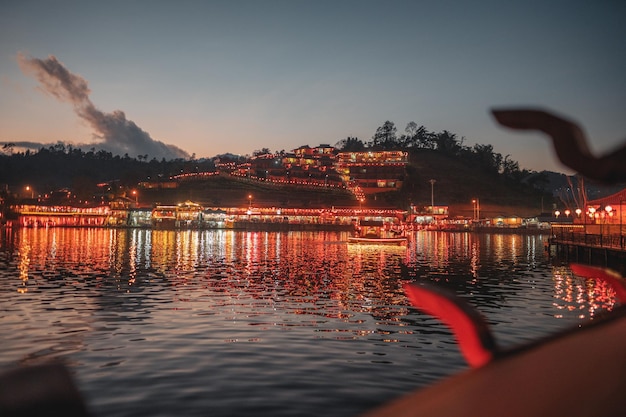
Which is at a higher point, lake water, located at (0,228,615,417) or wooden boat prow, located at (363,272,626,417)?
wooden boat prow, located at (363,272,626,417)

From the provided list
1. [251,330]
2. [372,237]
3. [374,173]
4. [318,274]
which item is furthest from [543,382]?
[374,173]

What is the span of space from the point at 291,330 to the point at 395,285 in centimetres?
1463

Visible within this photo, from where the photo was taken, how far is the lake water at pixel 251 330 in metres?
11.9

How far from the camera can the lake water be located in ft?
39.1

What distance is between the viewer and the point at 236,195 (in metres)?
172

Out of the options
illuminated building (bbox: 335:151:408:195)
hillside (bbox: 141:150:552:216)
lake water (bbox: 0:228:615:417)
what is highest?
illuminated building (bbox: 335:151:408:195)

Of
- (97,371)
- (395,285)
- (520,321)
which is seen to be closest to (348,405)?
(97,371)

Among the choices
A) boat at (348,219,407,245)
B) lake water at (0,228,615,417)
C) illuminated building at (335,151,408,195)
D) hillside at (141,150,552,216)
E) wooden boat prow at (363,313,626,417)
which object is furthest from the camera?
illuminated building at (335,151,408,195)

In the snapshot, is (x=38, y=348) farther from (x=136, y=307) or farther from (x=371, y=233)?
(x=371, y=233)

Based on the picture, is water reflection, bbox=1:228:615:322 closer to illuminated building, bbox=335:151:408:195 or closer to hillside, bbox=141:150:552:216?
hillside, bbox=141:150:552:216

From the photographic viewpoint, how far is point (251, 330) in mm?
18844

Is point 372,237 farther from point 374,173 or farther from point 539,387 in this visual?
point 374,173

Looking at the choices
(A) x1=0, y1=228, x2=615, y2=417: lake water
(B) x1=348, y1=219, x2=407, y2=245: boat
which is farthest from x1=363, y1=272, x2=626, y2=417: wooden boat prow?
(B) x1=348, y1=219, x2=407, y2=245: boat

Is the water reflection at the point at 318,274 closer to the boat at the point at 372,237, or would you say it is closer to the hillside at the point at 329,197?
the boat at the point at 372,237
